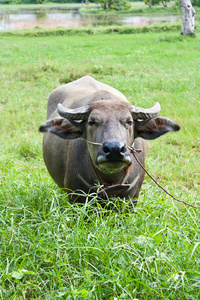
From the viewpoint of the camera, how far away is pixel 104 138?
9.13 feet

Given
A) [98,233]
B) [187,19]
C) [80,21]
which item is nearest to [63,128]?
[98,233]

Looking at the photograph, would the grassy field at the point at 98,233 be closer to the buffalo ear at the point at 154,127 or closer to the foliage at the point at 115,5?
the buffalo ear at the point at 154,127

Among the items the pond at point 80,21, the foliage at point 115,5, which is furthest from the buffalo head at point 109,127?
the foliage at point 115,5

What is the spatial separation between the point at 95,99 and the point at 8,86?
6.35 m

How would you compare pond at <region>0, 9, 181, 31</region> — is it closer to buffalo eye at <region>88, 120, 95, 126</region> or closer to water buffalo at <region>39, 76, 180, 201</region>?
water buffalo at <region>39, 76, 180, 201</region>

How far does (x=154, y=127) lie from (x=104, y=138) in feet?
2.32

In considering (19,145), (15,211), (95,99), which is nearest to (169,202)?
(95,99)

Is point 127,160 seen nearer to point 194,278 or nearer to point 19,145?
point 194,278

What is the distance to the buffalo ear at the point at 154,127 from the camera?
3258mm

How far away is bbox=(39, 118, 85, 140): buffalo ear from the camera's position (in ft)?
10.7

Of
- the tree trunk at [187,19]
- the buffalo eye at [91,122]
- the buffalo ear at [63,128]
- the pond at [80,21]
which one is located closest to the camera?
the buffalo eye at [91,122]

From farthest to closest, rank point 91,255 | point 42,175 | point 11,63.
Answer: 1. point 11,63
2. point 42,175
3. point 91,255

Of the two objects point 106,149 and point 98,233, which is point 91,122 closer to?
point 106,149

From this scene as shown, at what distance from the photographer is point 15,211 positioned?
11.1 feet
